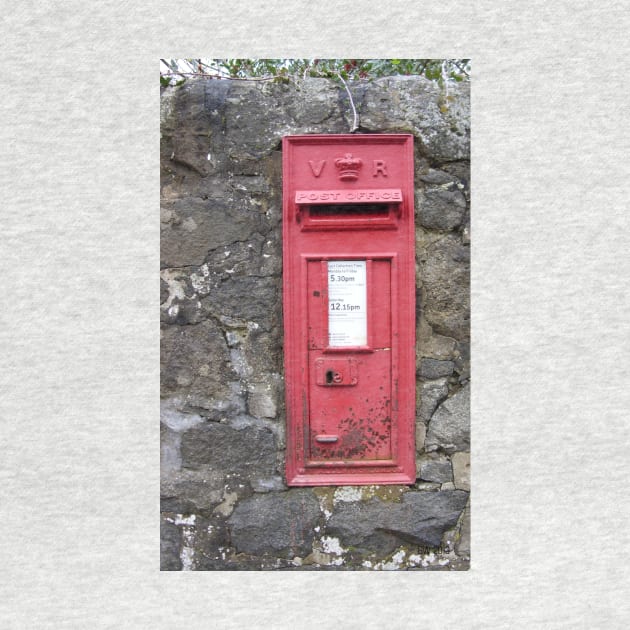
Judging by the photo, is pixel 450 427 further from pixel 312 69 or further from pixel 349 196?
pixel 312 69

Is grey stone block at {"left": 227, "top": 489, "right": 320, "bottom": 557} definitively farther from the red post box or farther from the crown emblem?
the crown emblem

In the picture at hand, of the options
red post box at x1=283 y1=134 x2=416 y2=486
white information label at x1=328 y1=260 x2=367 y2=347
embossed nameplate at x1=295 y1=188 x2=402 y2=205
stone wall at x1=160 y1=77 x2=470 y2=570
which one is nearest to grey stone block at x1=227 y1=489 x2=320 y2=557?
stone wall at x1=160 y1=77 x2=470 y2=570

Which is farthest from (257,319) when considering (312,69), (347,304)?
(312,69)

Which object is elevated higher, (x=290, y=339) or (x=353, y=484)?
(x=290, y=339)

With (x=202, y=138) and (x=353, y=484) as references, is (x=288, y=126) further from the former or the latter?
(x=353, y=484)

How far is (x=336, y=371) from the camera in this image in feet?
5.71

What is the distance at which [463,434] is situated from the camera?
5.94 feet

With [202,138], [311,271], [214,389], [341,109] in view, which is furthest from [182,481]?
[341,109]

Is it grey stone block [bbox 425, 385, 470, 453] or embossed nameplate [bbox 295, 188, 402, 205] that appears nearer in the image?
embossed nameplate [bbox 295, 188, 402, 205]

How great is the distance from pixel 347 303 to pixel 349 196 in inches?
15.9

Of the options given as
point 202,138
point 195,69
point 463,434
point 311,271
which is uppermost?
point 195,69

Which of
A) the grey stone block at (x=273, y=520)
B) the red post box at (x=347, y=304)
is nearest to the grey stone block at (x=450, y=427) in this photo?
the red post box at (x=347, y=304)

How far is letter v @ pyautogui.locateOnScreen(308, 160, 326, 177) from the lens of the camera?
174cm

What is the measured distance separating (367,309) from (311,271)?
0.26m
